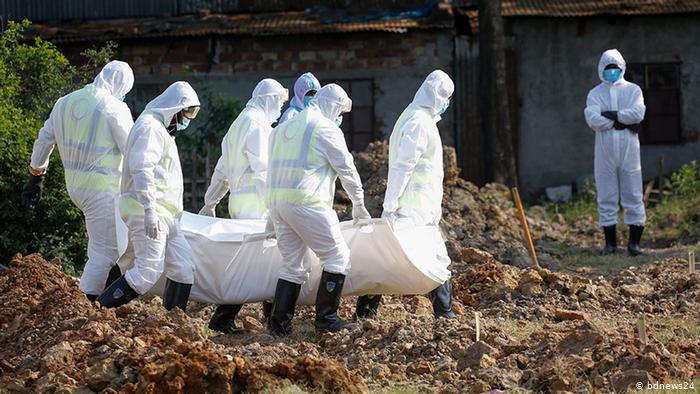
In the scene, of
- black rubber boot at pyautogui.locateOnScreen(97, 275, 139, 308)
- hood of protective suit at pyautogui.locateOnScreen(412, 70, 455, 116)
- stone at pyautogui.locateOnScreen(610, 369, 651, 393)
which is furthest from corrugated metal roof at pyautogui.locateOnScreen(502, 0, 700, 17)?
stone at pyautogui.locateOnScreen(610, 369, 651, 393)

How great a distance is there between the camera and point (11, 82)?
45.9 ft

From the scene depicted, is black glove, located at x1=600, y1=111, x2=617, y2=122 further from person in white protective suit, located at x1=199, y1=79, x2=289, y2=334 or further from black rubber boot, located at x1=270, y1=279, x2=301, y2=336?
black rubber boot, located at x1=270, y1=279, x2=301, y2=336

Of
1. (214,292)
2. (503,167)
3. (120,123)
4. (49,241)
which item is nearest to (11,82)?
(49,241)

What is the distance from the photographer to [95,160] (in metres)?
10.4

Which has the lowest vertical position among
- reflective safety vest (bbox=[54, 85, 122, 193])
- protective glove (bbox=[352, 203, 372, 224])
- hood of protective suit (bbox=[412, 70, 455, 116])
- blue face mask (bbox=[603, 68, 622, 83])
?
protective glove (bbox=[352, 203, 372, 224])

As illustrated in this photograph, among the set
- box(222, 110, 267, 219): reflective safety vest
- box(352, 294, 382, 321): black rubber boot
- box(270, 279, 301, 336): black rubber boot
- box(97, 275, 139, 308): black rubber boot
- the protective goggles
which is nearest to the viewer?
box(97, 275, 139, 308): black rubber boot

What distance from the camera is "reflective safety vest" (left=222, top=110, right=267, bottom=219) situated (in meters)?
11.6

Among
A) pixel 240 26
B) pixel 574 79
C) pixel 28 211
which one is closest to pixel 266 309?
pixel 28 211

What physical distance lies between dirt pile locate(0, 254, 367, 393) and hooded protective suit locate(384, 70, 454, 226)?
2.18 metres

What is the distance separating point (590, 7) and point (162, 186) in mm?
12990

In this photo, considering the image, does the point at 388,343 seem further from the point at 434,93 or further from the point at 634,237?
the point at 634,237

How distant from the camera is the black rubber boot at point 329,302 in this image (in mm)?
9688

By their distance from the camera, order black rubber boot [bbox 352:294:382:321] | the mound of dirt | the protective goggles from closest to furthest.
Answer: the protective goggles → black rubber boot [bbox 352:294:382:321] → the mound of dirt

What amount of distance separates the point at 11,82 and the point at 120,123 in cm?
401
